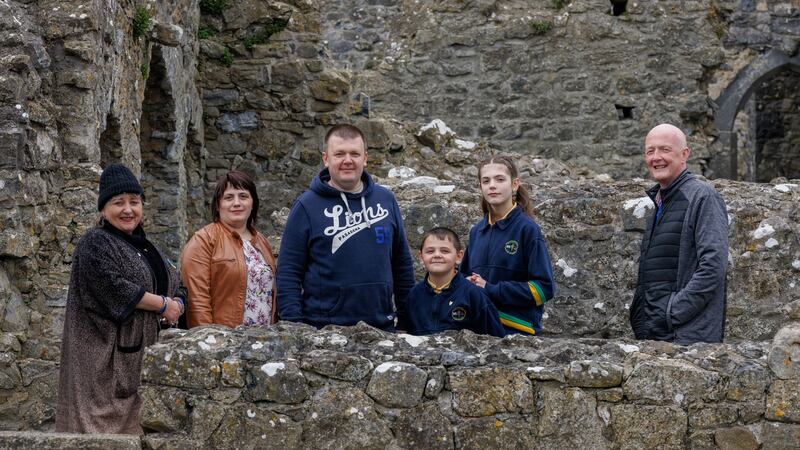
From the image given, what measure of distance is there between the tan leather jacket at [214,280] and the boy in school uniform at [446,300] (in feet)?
2.48

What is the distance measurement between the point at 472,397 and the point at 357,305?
1086 millimetres

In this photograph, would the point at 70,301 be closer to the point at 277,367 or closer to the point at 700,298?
the point at 277,367

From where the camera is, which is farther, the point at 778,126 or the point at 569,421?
the point at 778,126

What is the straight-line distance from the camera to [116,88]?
7.92 metres

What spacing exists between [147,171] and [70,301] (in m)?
4.72

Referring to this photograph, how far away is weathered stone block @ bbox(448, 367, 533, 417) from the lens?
428 centimetres

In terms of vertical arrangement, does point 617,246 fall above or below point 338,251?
below

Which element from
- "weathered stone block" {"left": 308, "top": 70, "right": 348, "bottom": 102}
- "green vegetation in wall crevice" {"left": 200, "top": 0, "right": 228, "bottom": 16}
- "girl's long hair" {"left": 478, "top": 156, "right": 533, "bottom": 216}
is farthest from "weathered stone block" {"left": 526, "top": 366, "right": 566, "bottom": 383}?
"green vegetation in wall crevice" {"left": 200, "top": 0, "right": 228, "bottom": 16}

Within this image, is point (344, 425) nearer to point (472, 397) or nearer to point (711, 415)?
point (472, 397)

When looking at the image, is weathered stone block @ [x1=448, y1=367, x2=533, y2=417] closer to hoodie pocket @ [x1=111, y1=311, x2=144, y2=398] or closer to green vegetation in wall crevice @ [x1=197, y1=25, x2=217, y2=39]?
hoodie pocket @ [x1=111, y1=311, x2=144, y2=398]

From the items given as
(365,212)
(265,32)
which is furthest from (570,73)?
(365,212)

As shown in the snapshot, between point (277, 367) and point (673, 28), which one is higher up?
point (673, 28)

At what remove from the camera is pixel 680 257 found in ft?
17.3

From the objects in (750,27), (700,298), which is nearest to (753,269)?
(700,298)
